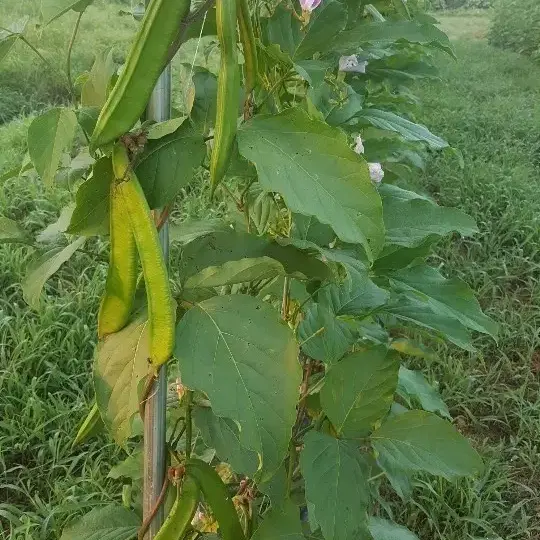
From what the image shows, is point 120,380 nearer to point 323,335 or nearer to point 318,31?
point 323,335

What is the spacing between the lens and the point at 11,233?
812mm

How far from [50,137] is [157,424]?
1.06 ft

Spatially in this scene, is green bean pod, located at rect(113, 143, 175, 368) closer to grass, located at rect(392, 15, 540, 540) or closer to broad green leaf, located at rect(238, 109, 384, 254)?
broad green leaf, located at rect(238, 109, 384, 254)

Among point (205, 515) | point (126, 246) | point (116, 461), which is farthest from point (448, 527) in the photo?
point (126, 246)

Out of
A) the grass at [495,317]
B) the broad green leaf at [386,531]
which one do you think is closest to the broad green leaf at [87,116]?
the broad green leaf at [386,531]

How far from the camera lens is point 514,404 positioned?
2381 mm

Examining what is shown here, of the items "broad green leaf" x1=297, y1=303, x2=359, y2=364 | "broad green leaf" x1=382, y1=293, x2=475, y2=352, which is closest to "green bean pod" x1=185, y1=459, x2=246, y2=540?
"broad green leaf" x1=297, y1=303, x2=359, y2=364

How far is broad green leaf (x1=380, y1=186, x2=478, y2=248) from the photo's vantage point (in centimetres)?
94

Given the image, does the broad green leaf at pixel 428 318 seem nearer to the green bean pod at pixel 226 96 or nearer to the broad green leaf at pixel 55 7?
the green bean pod at pixel 226 96

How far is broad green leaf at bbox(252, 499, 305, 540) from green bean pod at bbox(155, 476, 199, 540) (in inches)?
5.1

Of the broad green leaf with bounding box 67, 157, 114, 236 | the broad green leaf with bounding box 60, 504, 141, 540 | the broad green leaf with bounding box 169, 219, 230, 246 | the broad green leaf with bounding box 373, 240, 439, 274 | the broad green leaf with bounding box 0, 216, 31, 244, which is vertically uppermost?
the broad green leaf with bounding box 67, 157, 114, 236

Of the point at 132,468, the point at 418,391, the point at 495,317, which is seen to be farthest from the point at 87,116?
the point at 495,317

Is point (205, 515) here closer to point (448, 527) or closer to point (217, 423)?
point (217, 423)

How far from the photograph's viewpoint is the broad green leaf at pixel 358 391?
0.90 m
